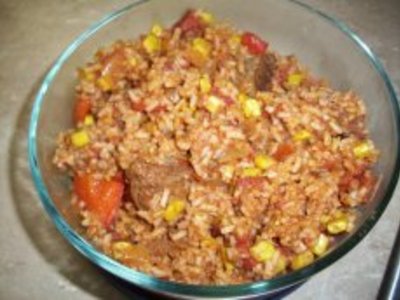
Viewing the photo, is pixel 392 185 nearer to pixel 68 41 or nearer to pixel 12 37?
pixel 68 41

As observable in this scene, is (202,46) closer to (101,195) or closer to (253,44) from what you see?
(253,44)

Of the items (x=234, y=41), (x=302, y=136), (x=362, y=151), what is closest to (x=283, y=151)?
(x=302, y=136)

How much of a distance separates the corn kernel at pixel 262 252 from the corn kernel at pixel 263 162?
15cm

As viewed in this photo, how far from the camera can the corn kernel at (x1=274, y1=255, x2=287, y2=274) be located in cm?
98

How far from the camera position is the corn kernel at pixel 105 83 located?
1220 mm

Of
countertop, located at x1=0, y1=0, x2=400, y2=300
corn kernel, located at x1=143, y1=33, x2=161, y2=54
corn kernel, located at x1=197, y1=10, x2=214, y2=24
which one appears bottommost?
countertop, located at x1=0, y1=0, x2=400, y2=300

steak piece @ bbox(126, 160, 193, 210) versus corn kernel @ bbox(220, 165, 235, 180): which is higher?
corn kernel @ bbox(220, 165, 235, 180)

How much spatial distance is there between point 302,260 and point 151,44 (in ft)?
1.94

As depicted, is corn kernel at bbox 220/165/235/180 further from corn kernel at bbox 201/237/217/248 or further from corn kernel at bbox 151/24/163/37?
corn kernel at bbox 151/24/163/37

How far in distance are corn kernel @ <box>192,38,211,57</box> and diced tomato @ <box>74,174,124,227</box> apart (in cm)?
34

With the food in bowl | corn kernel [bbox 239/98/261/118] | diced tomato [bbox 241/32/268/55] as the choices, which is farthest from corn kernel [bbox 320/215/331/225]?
diced tomato [bbox 241/32/268/55]

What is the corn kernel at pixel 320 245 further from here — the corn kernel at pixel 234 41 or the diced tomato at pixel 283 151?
the corn kernel at pixel 234 41

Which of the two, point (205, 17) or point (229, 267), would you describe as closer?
point (229, 267)

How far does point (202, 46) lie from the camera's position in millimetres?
1244
